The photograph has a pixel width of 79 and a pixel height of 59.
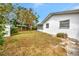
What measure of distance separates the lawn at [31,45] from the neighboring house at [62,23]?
123 mm

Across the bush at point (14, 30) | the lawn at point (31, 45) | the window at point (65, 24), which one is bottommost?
the lawn at point (31, 45)

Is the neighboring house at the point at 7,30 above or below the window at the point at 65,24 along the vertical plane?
below

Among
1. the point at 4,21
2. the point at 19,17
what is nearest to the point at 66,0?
the point at 19,17

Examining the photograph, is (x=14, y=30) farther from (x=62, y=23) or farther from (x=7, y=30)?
(x=62, y=23)

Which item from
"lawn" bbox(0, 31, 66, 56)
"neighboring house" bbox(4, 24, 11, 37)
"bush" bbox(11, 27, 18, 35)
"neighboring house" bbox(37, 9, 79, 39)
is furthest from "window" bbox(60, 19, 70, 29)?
"neighboring house" bbox(4, 24, 11, 37)

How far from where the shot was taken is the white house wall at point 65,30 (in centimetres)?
350

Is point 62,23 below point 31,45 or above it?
above

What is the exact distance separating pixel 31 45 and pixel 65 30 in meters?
0.53

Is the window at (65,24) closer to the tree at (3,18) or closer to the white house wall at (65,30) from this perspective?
the white house wall at (65,30)

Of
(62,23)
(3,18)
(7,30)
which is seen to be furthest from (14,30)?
(62,23)

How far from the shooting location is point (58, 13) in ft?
11.6

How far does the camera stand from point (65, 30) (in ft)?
11.6

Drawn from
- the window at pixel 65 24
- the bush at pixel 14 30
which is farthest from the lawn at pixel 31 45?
the window at pixel 65 24

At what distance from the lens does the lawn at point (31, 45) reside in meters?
3.47
